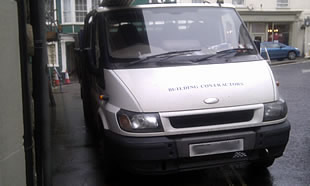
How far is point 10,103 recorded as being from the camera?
9.60ft

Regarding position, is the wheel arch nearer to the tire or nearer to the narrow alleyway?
the narrow alleyway

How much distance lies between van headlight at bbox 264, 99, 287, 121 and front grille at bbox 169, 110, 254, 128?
188 millimetres

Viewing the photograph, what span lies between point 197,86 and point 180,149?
2.42ft

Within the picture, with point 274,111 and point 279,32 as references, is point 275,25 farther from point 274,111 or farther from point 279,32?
point 274,111

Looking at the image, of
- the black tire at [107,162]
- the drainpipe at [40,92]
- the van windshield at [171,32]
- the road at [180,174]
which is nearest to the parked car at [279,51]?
the road at [180,174]

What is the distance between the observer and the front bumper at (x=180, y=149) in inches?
157

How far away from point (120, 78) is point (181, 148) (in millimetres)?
1086

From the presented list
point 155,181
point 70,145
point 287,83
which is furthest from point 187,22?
point 287,83

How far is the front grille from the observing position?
13.3ft

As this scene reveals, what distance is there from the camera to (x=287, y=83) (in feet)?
47.5

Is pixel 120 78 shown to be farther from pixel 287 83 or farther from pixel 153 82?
pixel 287 83

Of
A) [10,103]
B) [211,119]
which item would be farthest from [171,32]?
[10,103]

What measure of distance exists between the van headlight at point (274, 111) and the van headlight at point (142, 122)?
4.20ft

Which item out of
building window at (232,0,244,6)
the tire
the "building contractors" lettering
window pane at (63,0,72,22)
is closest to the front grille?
the "building contractors" lettering
